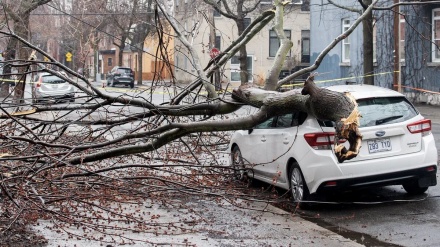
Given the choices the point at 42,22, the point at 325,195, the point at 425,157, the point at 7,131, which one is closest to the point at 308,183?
the point at 325,195

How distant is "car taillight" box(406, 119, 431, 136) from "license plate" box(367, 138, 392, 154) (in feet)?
1.28

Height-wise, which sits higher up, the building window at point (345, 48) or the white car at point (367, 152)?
the building window at point (345, 48)

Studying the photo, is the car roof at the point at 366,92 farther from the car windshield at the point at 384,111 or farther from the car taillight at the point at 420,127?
the car taillight at the point at 420,127

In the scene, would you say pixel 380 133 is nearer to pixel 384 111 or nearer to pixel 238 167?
pixel 384 111

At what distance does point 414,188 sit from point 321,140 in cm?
174

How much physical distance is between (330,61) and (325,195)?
27.8 meters

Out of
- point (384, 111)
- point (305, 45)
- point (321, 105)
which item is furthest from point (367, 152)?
point (305, 45)

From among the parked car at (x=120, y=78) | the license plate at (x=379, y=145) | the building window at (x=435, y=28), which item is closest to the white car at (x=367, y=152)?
the license plate at (x=379, y=145)

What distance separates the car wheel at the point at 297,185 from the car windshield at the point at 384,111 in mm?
1029

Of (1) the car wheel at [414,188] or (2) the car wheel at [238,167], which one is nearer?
(1) the car wheel at [414,188]

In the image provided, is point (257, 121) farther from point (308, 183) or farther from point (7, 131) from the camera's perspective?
point (7, 131)

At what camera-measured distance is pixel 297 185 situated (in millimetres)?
9531

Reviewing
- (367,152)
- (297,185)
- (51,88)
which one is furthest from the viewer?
(51,88)

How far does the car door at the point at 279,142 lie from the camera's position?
383 inches
